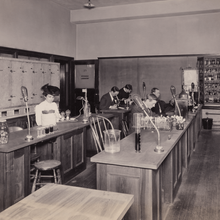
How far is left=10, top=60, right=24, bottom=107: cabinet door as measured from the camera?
6605 mm

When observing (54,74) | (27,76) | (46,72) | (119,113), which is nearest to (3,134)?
(119,113)

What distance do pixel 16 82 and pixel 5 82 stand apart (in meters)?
0.39

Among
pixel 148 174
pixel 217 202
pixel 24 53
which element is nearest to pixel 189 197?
pixel 217 202

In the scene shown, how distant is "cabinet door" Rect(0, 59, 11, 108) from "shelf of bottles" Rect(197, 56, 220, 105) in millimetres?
6426

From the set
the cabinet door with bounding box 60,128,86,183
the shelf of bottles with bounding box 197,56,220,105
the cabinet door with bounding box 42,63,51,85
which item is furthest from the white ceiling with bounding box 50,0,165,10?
the cabinet door with bounding box 60,128,86,183

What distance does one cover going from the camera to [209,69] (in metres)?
9.95

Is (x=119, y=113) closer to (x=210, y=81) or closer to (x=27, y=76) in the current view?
(x=27, y=76)

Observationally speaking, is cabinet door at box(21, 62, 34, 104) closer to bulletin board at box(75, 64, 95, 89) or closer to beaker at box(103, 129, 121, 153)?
bulletin board at box(75, 64, 95, 89)

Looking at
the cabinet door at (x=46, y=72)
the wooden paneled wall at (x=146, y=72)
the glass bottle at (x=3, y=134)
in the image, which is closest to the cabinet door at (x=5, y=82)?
the cabinet door at (x=46, y=72)

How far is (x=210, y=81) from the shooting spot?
9930 mm

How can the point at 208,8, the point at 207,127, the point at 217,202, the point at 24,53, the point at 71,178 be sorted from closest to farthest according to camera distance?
the point at 217,202 → the point at 71,178 → the point at 24,53 → the point at 208,8 → the point at 207,127

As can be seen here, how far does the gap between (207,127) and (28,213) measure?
8.81m

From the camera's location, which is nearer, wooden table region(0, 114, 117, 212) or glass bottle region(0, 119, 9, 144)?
A: wooden table region(0, 114, 117, 212)

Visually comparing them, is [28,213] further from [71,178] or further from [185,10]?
[185,10]
